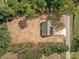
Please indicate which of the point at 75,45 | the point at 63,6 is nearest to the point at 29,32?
the point at 63,6

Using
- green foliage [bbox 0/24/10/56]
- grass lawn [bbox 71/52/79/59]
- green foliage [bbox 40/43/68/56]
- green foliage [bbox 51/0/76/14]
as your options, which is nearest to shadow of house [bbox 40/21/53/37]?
green foliage [bbox 40/43/68/56]

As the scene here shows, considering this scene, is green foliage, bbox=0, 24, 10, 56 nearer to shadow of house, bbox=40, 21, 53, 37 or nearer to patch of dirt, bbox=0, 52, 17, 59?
patch of dirt, bbox=0, 52, 17, 59

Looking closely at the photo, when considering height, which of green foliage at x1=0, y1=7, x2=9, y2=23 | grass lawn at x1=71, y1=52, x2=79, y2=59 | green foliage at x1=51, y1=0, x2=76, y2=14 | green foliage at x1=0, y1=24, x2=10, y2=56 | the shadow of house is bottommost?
grass lawn at x1=71, y1=52, x2=79, y2=59

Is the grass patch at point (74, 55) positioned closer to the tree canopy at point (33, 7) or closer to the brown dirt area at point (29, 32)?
the brown dirt area at point (29, 32)

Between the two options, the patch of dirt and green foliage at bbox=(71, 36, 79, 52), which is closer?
the patch of dirt

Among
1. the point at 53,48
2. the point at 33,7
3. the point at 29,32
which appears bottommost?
the point at 53,48

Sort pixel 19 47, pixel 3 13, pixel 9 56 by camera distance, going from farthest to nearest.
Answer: pixel 9 56, pixel 19 47, pixel 3 13

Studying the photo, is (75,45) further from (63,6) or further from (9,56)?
(9,56)

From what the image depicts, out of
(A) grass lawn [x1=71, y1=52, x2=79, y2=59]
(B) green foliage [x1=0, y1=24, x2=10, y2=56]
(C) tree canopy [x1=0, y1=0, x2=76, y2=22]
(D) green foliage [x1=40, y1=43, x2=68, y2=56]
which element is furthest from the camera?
(A) grass lawn [x1=71, y1=52, x2=79, y2=59]

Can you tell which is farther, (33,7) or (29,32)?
(29,32)

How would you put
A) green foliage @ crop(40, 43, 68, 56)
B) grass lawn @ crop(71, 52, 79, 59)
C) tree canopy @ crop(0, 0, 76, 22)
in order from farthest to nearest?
grass lawn @ crop(71, 52, 79, 59)
green foliage @ crop(40, 43, 68, 56)
tree canopy @ crop(0, 0, 76, 22)

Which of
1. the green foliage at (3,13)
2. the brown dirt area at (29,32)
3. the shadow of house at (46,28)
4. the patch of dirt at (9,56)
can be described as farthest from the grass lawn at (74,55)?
the green foliage at (3,13)
